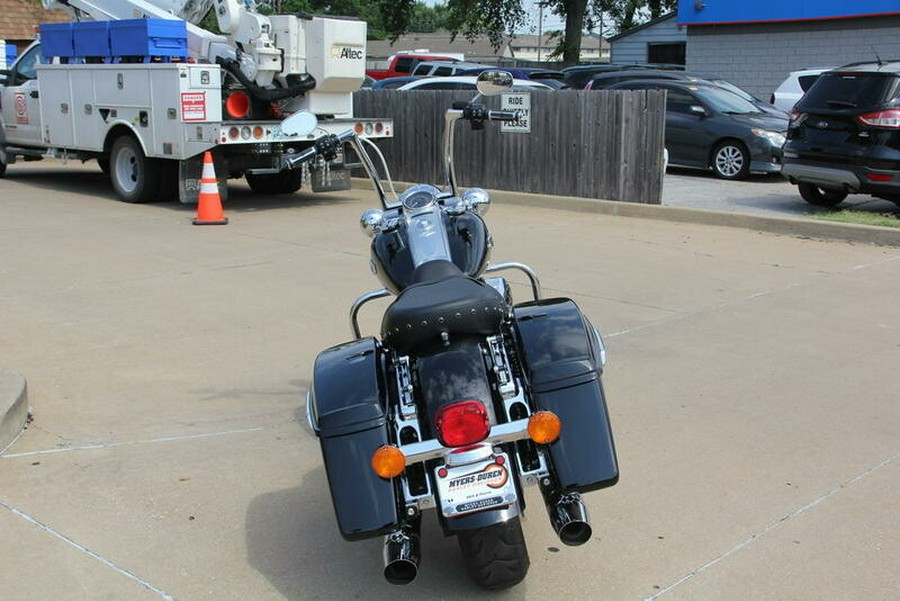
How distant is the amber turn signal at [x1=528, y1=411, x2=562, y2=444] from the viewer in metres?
3.15

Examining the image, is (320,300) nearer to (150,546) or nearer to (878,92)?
(150,546)

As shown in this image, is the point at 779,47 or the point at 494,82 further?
the point at 779,47

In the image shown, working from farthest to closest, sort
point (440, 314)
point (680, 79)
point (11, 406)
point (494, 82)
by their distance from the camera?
1. point (680, 79)
2. point (11, 406)
3. point (494, 82)
4. point (440, 314)

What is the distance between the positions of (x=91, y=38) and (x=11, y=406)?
9.78 meters

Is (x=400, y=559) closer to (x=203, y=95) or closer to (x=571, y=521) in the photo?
(x=571, y=521)

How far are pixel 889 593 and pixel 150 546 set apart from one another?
2.70 meters

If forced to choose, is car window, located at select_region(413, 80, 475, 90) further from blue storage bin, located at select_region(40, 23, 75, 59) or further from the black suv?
the black suv

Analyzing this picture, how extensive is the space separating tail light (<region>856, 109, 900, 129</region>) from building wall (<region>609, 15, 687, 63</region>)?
83.1 feet

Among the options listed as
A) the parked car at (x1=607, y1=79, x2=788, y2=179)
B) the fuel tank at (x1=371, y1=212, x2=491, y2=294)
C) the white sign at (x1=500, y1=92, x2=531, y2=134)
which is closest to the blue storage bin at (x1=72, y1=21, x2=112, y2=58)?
the white sign at (x1=500, y1=92, x2=531, y2=134)

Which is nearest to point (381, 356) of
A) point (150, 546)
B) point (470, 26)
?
point (150, 546)

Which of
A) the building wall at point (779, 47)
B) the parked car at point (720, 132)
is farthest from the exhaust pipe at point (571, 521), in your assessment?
the building wall at point (779, 47)

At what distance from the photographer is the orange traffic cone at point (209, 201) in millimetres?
11641

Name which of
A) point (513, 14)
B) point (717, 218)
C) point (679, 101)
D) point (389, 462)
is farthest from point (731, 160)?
point (513, 14)

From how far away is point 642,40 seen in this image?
121ft
